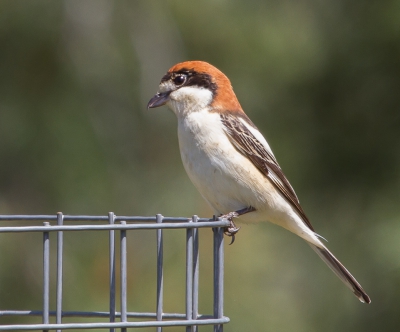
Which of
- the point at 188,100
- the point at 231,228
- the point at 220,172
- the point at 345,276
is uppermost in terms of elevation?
the point at 188,100

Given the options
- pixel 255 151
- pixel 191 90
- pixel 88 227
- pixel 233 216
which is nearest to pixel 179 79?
pixel 191 90

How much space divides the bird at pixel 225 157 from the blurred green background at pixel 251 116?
2.99 ft

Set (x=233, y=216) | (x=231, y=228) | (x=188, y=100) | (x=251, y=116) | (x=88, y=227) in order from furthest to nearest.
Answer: (x=251, y=116) → (x=188, y=100) → (x=233, y=216) → (x=231, y=228) → (x=88, y=227)

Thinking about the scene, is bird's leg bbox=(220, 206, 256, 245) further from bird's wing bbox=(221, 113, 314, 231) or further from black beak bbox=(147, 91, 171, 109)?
black beak bbox=(147, 91, 171, 109)

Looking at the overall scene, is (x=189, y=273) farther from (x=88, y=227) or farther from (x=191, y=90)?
(x=191, y=90)

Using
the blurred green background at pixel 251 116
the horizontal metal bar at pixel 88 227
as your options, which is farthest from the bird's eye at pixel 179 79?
the horizontal metal bar at pixel 88 227

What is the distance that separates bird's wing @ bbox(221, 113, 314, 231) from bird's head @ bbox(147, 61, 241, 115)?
0.12 meters

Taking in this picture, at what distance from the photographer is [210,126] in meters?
3.80

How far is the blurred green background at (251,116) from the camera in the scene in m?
4.96

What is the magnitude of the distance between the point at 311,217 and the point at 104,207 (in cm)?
152

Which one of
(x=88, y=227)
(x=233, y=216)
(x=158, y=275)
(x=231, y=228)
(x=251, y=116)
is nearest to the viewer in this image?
(x=88, y=227)

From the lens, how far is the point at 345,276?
13.2ft

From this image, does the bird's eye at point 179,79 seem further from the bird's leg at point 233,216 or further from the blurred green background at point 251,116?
the blurred green background at point 251,116

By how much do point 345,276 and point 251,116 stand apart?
1.90 m
